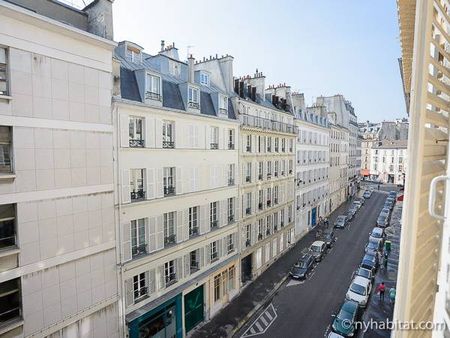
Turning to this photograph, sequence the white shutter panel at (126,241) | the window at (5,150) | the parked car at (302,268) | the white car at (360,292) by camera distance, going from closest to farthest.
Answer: the window at (5,150) < the white shutter panel at (126,241) < the white car at (360,292) < the parked car at (302,268)

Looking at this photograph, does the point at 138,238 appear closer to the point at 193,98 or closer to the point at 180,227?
the point at 180,227

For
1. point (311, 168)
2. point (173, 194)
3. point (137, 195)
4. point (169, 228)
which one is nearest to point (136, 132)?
point (137, 195)

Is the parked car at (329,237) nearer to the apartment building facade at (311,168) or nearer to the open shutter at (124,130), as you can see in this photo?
the apartment building facade at (311,168)

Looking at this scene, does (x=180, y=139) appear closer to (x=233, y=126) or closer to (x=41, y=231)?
(x=233, y=126)

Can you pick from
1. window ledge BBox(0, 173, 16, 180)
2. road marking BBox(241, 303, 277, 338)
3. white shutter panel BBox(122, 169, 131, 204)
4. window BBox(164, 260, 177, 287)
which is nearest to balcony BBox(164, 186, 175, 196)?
white shutter panel BBox(122, 169, 131, 204)

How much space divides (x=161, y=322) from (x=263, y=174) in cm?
1378

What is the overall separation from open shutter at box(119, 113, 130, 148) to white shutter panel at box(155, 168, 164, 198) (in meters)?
2.34

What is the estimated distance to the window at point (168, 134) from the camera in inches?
640

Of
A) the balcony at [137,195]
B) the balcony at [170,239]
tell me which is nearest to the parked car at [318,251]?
the balcony at [170,239]

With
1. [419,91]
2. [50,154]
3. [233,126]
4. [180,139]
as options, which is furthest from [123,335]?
[419,91]

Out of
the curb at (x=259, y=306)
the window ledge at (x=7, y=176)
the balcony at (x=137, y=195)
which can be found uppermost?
the window ledge at (x=7, y=176)

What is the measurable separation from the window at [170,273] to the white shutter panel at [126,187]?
4.54 meters

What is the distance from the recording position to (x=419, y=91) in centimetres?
288

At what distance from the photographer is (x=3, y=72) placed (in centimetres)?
996
